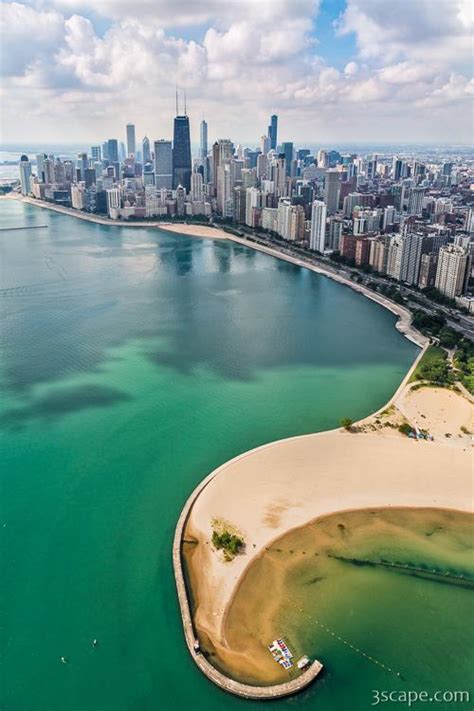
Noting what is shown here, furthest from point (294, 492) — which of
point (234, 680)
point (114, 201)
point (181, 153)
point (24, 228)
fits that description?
point (181, 153)

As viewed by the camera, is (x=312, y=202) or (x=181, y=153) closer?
(x=312, y=202)

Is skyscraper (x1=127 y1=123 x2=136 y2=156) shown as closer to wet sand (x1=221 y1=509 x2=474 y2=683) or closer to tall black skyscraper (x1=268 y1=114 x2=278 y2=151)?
tall black skyscraper (x1=268 y1=114 x2=278 y2=151)

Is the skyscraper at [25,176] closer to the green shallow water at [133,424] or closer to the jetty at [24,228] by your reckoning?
the jetty at [24,228]

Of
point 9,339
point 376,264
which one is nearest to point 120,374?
point 9,339

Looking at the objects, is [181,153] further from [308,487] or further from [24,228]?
[308,487]

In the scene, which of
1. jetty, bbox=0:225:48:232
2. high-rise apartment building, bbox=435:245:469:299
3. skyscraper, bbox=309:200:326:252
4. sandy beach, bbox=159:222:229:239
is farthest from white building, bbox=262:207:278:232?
jetty, bbox=0:225:48:232

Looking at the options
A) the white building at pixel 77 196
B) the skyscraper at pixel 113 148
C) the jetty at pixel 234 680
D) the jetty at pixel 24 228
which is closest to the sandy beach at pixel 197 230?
the jetty at pixel 24 228
